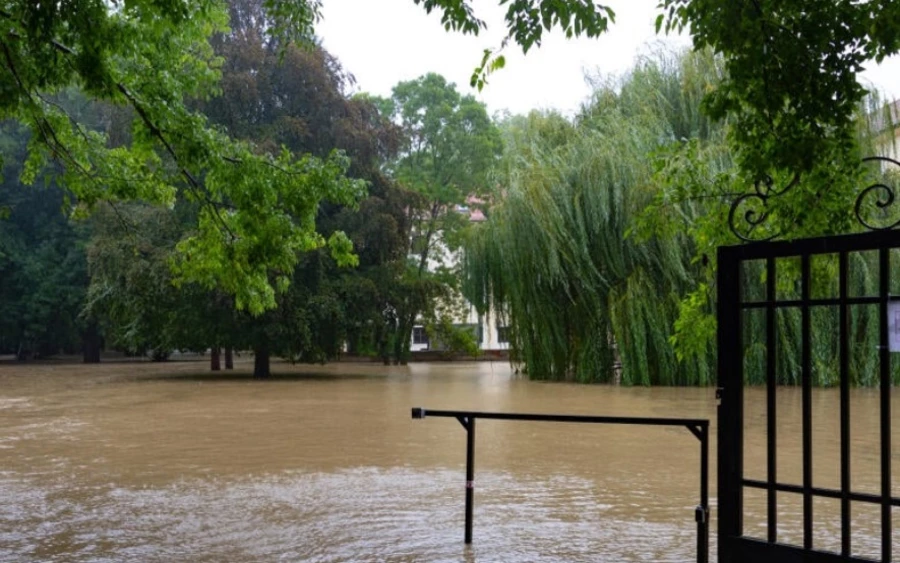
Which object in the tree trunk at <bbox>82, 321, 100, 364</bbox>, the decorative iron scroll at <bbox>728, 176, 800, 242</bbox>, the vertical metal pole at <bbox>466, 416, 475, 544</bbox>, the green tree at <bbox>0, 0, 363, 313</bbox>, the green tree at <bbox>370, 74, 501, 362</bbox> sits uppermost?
the green tree at <bbox>370, 74, 501, 362</bbox>

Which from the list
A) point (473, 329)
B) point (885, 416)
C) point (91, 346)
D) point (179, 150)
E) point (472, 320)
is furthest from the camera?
point (472, 320)

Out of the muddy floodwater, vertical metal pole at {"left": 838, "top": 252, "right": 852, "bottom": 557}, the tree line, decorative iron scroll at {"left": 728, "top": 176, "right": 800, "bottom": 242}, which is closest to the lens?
vertical metal pole at {"left": 838, "top": 252, "right": 852, "bottom": 557}

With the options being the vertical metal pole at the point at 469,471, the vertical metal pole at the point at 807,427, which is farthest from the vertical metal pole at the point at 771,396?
the vertical metal pole at the point at 469,471

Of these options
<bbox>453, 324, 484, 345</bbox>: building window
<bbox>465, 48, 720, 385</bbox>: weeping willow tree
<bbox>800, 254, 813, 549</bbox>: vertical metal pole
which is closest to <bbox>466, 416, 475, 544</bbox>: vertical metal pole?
<bbox>800, 254, 813, 549</bbox>: vertical metal pole

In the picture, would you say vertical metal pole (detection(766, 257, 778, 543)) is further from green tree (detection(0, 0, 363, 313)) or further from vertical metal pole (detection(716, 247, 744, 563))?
green tree (detection(0, 0, 363, 313))

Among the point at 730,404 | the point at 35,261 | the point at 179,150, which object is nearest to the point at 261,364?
the point at 35,261

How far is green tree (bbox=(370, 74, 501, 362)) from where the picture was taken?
44.2 meters

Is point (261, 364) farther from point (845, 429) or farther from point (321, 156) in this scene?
point (845, 429)

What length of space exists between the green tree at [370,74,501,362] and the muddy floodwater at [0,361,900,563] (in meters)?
24.1

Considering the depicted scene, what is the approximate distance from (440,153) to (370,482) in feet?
121

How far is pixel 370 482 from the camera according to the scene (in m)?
9.89

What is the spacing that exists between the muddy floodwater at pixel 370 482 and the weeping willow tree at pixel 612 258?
2.69 m

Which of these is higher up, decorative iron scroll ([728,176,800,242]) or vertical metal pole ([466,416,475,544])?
decorative iron scroll ([728,176,800,242])

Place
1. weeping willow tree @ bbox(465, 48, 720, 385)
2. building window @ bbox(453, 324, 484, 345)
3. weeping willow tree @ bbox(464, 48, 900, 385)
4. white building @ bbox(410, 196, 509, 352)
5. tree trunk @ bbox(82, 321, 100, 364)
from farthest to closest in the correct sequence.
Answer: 1. tree trunk @ bbox(82, 321, 100, 364)
2. building window @ bbox(453, 324, 484, 345)
3. white building @ bbox(410, 196, 509, 352)
4. weeping willow tree @ bbox(465, 48, 720, 385)
5. weeping willow tree @ bbox(464, 48, 900, 385)
